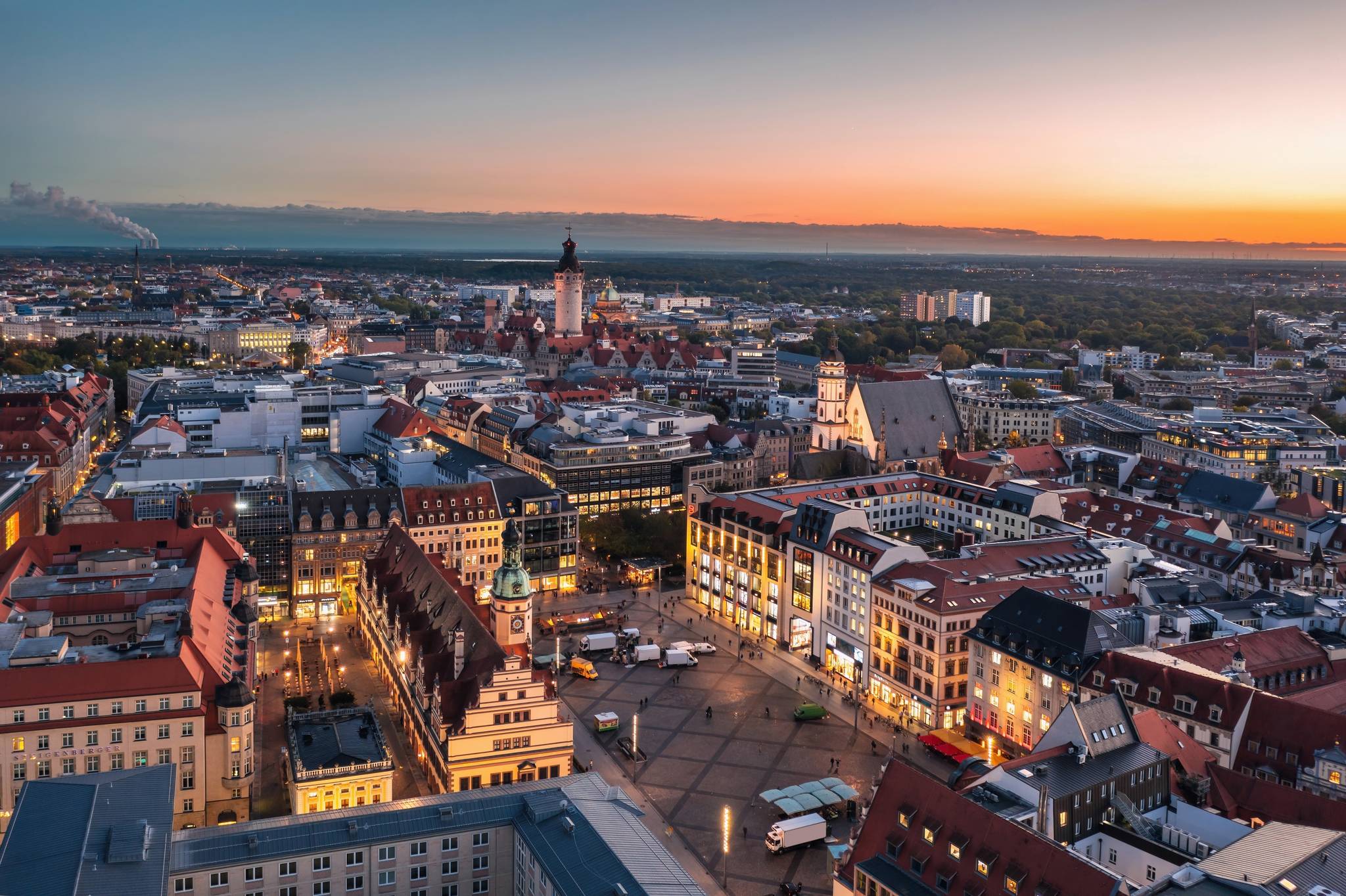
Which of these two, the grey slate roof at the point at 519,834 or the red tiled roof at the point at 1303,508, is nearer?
the grey slate roof at the point at 519,834

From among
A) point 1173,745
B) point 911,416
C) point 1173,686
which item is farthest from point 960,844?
point 911,416

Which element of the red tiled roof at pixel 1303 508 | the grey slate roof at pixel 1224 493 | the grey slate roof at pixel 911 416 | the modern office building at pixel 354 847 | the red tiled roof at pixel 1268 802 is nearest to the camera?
the modern office building at pixel 354 847

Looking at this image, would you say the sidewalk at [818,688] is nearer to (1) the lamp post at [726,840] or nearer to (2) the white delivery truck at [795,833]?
(2) the white delivery truck at [795,833]

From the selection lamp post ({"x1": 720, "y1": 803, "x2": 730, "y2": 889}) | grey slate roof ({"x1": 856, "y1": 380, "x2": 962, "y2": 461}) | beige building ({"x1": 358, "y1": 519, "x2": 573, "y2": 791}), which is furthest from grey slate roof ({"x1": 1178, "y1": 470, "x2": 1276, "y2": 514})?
beige building ({"x1": 358, "y1": 519, "x2": 573, "y2": 791})

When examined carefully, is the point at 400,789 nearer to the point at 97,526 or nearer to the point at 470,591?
the point at 470,591

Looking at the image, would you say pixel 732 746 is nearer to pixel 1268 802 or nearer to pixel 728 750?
pixel 728 750

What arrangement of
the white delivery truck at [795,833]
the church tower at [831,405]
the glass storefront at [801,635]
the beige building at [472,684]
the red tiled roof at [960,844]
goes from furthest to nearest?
the church tower at [831,405], the glass storefront at [801,635], the beige building at [472,684], the white delivery truck at [795,833], the red tiled roof at [960,844]

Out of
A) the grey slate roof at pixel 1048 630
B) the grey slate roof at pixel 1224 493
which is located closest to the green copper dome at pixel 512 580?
the grey slate roof at pixel 1048 630
